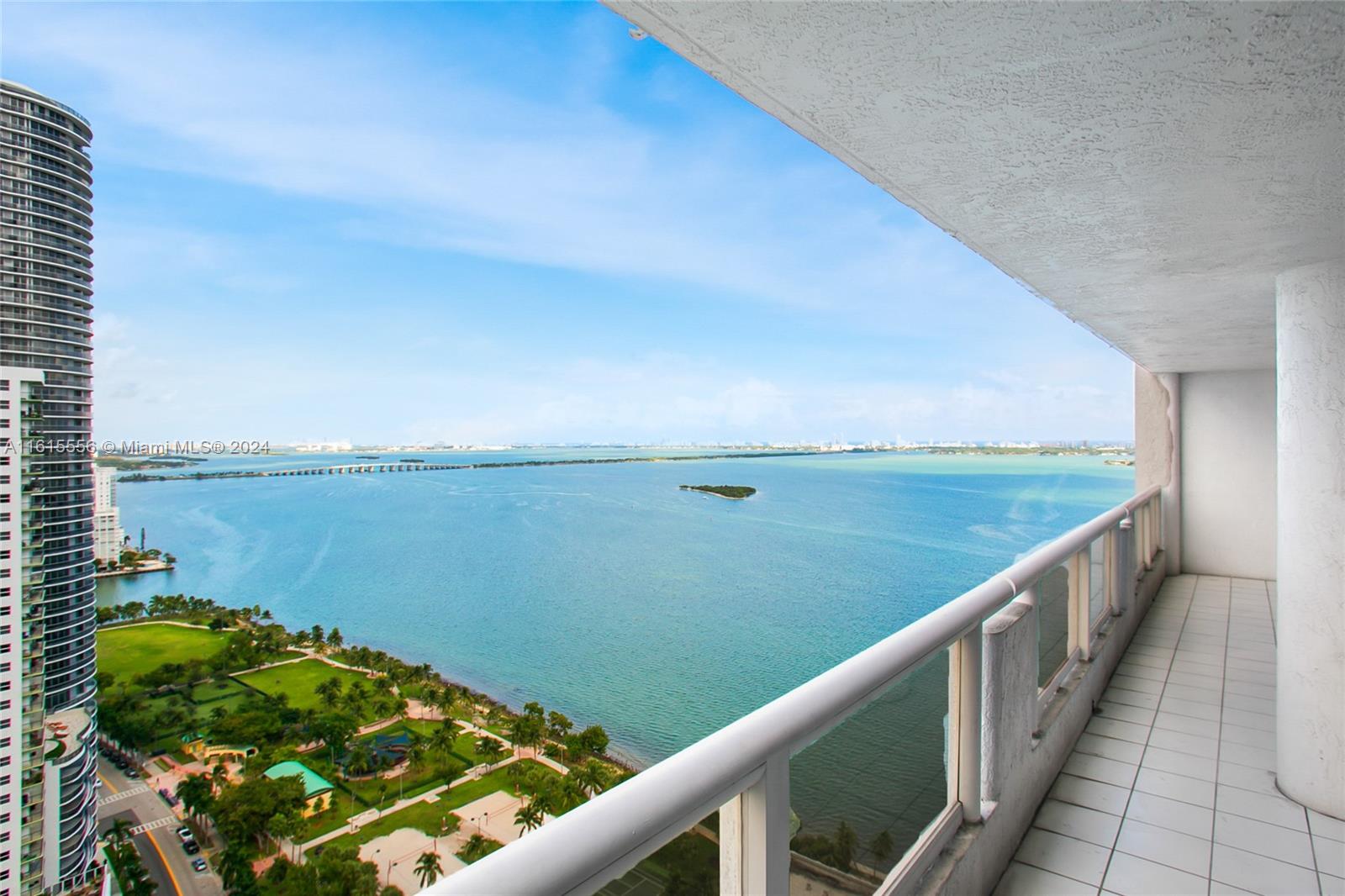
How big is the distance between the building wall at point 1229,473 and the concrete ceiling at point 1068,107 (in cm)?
518

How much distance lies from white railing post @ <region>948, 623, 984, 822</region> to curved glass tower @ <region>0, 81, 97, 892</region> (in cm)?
1208

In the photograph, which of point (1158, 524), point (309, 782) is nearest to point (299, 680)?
point (309, 782)

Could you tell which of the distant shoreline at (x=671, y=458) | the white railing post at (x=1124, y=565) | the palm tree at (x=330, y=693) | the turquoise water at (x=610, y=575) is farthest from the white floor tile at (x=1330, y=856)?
the distant shoreline at (x=671, y=458)

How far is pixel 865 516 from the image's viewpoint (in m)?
49.4

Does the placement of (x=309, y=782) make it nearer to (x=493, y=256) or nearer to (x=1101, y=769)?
(x=1101, y=769)

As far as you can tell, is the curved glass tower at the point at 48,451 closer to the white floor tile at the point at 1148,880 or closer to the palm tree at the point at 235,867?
the palm tree at the point at 235,867

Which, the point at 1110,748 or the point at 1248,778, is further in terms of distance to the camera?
the point at 1110,748

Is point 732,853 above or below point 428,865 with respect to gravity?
above

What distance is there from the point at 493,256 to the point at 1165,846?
73.1m

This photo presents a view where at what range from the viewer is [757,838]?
935 mm

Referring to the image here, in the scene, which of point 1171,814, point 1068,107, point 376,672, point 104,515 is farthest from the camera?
point 376,672

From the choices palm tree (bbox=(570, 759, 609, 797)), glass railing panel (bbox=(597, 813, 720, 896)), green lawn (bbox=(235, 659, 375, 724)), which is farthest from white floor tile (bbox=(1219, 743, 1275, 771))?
green lawn (bbox=(235, 659, 375, 724))

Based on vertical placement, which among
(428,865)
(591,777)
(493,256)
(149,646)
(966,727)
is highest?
(493,256)

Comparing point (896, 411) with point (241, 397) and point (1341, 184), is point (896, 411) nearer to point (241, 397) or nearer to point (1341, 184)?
point (241, 397)
